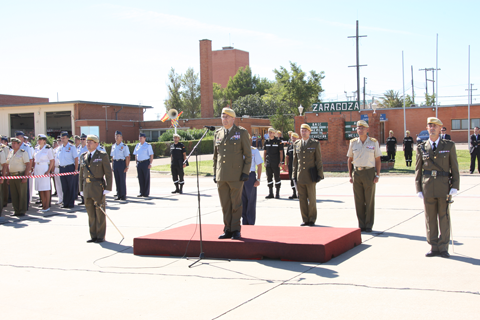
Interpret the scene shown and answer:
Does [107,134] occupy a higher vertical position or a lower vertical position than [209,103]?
lower

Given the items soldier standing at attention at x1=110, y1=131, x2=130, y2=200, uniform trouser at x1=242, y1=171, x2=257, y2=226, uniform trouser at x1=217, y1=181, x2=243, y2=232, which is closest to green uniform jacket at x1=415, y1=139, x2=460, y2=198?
uniform trouser at x1=217, y1=181, x2=243, y2=232

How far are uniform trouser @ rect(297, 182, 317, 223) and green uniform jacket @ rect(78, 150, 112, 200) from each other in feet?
12.6

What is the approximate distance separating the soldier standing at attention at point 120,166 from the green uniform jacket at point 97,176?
611 centimetres

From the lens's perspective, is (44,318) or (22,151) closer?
(44,318)

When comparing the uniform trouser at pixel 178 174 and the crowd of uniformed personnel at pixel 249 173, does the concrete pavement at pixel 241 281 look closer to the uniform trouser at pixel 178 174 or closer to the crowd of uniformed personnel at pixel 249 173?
the crowd of uniformed personnel at pixel 249 173

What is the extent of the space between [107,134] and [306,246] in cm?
4936

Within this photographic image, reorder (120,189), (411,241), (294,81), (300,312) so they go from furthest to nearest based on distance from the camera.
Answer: (294,81) → (120,189) → (411,241) → (300,312)

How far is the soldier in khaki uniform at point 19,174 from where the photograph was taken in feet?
38.7

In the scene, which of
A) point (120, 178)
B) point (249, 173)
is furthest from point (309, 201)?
point (120, 178)

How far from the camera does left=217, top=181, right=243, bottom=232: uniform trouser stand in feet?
22.7

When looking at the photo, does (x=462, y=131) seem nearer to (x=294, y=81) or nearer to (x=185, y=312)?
(x=294, y=81)

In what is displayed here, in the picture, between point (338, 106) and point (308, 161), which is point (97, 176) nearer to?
point (308, 161)

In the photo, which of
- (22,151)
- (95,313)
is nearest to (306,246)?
(95,313)

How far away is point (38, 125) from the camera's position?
5481cm
